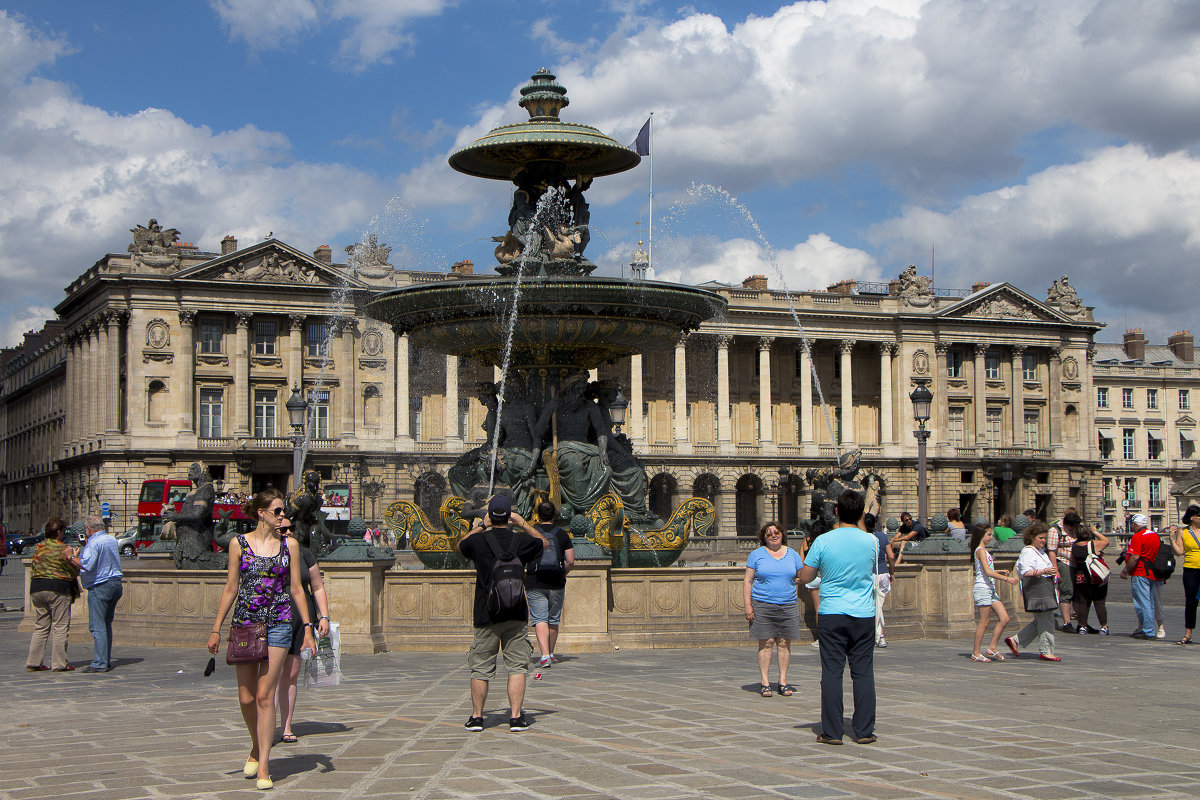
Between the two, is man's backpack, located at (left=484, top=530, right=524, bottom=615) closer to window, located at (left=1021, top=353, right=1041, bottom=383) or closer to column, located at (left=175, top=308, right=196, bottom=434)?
column, located at (left=175, top=308, right=196, bottom=434)

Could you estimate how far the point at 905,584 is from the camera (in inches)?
602

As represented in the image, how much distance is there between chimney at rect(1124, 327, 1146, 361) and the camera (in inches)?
3917

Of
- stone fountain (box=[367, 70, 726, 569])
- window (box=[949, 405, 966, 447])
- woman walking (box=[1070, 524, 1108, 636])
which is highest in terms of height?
window (box=[949, 405, 966, 447])

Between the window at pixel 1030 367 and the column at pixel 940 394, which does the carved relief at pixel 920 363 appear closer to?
the column at pixel 940 394

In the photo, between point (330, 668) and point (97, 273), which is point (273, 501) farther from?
point (97, 273)

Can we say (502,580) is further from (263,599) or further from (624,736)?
(263,599)

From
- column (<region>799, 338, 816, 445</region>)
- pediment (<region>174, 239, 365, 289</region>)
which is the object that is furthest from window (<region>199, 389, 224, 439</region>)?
column (<region>799, 338, 816, 445</region>)

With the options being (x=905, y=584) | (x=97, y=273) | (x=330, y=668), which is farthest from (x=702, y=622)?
(x=97, y=273)

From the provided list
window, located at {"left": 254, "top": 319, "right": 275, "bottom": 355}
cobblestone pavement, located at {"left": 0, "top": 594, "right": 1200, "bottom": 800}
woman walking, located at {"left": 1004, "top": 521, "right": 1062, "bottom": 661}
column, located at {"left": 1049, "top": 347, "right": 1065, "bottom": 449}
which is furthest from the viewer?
column, located at {"left": 1049, "top": 347, "right": 1065, "bottom": 449}

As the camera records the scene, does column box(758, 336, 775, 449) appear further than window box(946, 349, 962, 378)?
No

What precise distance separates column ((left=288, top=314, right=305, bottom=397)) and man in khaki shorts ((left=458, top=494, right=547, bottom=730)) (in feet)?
196

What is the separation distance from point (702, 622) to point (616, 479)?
10.5ft

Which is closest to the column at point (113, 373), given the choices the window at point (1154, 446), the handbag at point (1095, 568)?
the handbag at point (1095, 568)

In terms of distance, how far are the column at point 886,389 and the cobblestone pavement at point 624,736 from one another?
65.4m
